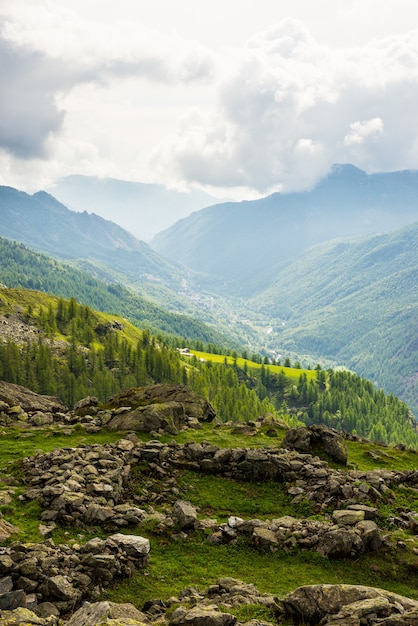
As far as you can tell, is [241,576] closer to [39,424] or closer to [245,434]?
[245,434]

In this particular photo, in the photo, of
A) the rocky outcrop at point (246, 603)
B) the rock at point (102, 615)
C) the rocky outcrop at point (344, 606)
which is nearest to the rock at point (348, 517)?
the rocky outcrop at point (246, 603)

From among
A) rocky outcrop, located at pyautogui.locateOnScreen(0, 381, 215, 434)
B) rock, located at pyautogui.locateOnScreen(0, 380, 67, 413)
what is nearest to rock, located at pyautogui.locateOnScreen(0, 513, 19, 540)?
rocky outcrop, located at pyautogui.locateOnScreen(0, 381, 215, 434)

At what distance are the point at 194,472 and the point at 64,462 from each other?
34.7ft

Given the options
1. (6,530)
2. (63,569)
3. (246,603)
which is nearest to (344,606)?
(246,603)

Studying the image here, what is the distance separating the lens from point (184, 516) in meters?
29.5

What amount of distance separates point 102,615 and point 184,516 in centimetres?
1368

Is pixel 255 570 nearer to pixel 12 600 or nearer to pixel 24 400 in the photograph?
pixel 12 600

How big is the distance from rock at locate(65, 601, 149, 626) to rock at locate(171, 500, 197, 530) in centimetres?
1103

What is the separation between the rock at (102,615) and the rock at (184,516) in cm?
1103

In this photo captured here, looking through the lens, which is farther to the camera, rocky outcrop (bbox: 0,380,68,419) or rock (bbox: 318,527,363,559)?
rocky outcrop (bbox: 0,380,68,419)

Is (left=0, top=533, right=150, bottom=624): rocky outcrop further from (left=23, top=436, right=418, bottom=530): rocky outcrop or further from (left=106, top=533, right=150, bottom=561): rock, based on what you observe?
(left=23, top=436, right=418, bottom=530): rocky outcrop

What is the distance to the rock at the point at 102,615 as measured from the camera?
16017 millimetres

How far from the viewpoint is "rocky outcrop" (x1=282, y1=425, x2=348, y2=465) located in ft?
151

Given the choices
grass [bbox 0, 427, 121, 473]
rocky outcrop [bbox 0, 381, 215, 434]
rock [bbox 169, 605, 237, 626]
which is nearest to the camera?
rock [bbox 169, 605, 237, 626]
